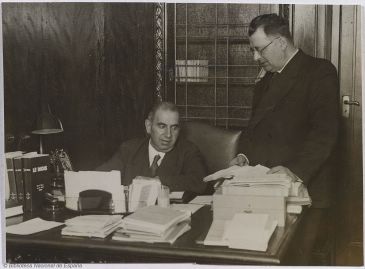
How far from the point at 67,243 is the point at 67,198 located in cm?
34

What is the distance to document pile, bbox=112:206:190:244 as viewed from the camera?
132 cm

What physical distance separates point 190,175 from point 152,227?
739 millimetres

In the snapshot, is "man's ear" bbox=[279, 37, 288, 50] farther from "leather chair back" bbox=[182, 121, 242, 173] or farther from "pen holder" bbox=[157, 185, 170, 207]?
"pen holder" bbox=[157, 185, 170, 207]

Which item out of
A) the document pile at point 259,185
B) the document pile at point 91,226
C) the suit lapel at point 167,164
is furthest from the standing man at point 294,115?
the document pile at point 91,226

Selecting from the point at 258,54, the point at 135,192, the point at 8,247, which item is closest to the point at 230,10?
the point at 258,54

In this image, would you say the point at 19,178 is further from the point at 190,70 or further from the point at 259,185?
the point at 190,70

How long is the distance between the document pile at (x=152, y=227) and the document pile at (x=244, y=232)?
10 cm

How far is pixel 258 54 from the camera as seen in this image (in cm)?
214

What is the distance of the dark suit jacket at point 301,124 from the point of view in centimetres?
194

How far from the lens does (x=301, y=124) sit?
2.05 metres

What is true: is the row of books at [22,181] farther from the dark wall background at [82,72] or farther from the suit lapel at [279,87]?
the suit lapel at [279,87]

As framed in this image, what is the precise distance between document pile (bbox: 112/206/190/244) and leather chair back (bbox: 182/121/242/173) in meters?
0.83

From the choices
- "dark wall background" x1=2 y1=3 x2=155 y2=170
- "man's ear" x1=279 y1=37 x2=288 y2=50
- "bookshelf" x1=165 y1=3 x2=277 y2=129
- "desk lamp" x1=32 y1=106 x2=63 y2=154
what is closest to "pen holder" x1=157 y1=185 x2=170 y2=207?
"desk lamp" x1=32 y1=106 x2=63 y2=154

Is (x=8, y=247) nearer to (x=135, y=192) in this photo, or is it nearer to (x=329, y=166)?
(x=135, y=192)
